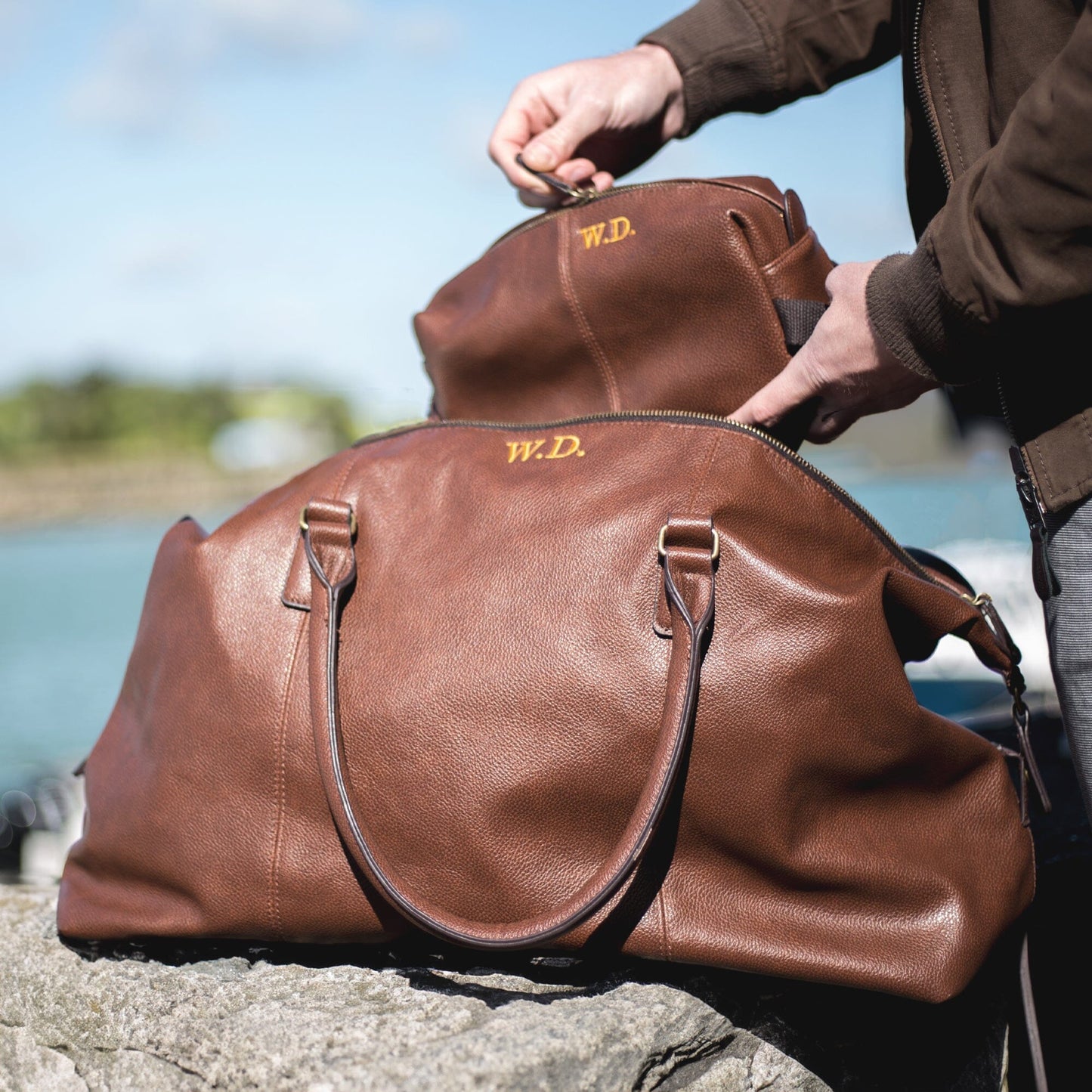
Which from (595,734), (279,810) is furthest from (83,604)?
(595,734)

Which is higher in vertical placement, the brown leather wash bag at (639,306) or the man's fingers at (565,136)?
the man's fingers at (565,136)

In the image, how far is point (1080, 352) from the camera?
0.94 m

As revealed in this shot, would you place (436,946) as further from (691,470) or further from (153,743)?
(691,470)

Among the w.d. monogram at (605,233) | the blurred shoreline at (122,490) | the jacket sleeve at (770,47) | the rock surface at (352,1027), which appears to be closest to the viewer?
the rock surface at (352,1027)

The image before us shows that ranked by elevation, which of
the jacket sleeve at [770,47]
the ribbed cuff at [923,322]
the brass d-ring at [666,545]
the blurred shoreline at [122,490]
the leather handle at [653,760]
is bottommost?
the blurred shoreline at [122,490]

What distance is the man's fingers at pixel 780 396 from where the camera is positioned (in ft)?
3.36

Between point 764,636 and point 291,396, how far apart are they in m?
21.0

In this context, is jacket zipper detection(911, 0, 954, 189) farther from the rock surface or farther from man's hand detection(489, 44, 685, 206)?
the rock surface

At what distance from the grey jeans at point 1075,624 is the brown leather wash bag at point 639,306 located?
1.07ft

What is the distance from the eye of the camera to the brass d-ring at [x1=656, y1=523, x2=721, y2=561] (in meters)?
0.96

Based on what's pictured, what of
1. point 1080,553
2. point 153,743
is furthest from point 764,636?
point 153,743

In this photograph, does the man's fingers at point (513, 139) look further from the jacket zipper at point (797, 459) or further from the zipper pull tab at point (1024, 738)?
the zipper pull tab at point (1024, 738)

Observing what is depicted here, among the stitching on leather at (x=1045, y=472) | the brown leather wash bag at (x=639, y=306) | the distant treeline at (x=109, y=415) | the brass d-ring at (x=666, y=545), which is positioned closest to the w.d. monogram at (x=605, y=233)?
the brown leather wash bag at (x=639, y=306)

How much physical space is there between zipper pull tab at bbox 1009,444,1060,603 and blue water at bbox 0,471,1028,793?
30 cm
